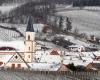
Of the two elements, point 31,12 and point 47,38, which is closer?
point 47,38

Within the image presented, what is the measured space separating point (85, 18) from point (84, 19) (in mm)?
113

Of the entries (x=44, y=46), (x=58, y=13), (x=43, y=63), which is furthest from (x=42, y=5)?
(x=43, y=63)

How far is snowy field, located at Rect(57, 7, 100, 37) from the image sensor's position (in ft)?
132

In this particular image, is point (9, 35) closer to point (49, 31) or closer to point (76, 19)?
point (49, 31)

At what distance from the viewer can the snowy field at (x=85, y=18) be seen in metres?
40.3

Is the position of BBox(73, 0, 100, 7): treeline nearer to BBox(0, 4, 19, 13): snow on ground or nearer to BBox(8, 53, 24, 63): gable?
BBox(0, 4, 19, 13): snow on ground

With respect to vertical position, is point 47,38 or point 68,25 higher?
point 68,25

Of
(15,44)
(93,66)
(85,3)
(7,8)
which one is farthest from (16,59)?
(85,3)

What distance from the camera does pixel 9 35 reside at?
3806cm

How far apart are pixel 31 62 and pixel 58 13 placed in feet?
50.0

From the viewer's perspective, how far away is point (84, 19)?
4225cm

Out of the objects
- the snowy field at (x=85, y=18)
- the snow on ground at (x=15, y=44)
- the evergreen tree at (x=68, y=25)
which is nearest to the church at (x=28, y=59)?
the snow on ground at (x=15, y=44)

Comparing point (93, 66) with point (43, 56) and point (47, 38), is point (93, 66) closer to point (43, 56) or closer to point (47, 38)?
point (43, 56)

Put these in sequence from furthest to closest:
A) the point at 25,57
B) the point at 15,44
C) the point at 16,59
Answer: the point at 15,44
the point at 25,57
the point at 16,59
